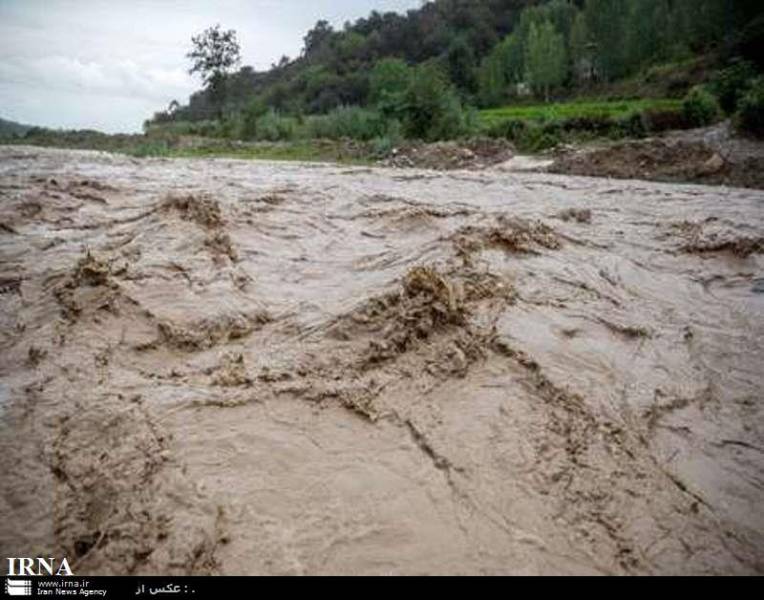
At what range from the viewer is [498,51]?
47.8m

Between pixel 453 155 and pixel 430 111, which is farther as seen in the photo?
pixel 430 111

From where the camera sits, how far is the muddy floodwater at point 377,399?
2.32m

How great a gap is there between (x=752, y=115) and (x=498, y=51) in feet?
127

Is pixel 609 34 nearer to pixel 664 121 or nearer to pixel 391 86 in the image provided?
pixel 391 86

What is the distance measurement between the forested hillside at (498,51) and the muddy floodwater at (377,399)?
1314 cm

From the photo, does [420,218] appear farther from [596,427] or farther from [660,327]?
[596,427]

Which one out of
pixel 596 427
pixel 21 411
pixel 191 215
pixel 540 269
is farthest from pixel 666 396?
pixel 191 215

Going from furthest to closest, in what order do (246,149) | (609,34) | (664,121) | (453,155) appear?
(609,34)
(246,149)
(664,121)
(453,155)

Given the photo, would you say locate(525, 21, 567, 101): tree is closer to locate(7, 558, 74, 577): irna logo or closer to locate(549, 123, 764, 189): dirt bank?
locate(549, 123, 764, 189): dirt bank

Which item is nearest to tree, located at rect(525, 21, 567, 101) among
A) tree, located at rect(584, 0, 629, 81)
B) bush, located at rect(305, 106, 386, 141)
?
tree, located at rect(584, 0, 629, 81)

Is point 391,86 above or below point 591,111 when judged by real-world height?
above

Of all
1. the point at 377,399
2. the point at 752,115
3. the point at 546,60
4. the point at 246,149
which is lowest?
the point at 377,399

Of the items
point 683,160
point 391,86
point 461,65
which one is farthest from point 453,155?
point 461,65

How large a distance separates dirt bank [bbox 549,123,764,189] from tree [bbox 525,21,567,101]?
29.4 m
